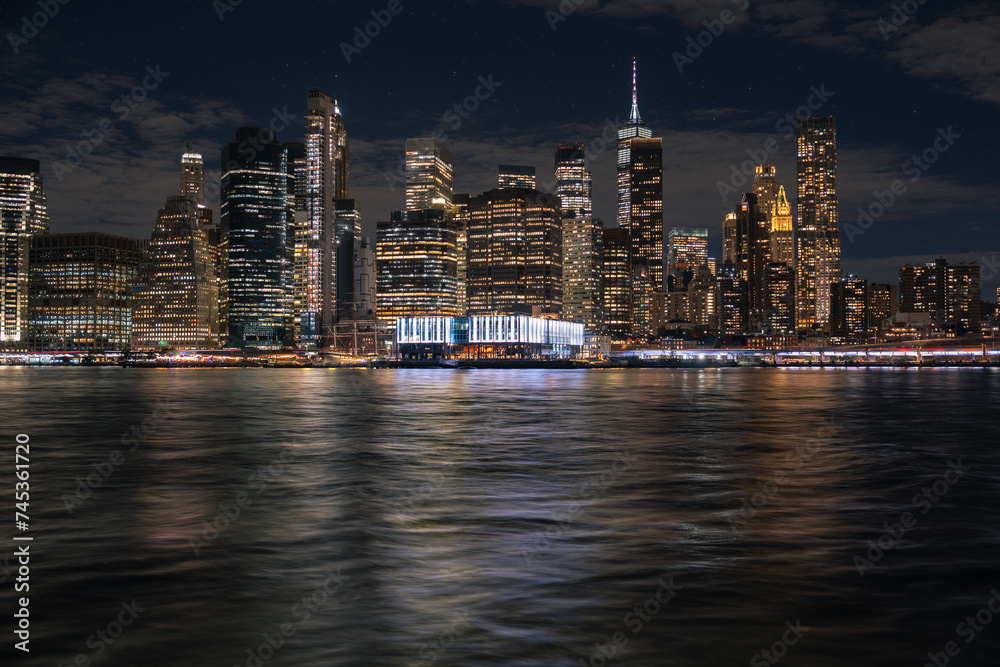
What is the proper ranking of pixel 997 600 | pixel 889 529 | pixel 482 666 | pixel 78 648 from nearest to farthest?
pixel 482 666 < pixel 78 648 < pixel 997 600 < pixel 889 529

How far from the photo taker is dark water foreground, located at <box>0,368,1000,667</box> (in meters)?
14.5

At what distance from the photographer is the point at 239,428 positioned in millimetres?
59188

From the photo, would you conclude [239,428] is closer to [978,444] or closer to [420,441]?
[420,441]

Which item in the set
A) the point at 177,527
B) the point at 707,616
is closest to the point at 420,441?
the point at 177,527

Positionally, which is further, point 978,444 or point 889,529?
point 978,444

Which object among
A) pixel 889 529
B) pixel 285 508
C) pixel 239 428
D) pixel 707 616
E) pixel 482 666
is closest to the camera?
pixel 482 666

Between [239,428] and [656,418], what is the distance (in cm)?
3355

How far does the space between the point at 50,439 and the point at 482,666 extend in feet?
153

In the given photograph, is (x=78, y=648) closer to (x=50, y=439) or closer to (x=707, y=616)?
(x=707, y=616)

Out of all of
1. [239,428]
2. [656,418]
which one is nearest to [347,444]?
[239,428]

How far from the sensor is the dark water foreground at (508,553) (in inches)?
572

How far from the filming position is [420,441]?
50.8m

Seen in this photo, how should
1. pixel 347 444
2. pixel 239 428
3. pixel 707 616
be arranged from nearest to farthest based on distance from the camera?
pixel 707 616
pixel 347 444
pixel 239 428

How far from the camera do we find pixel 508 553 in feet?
69.4
